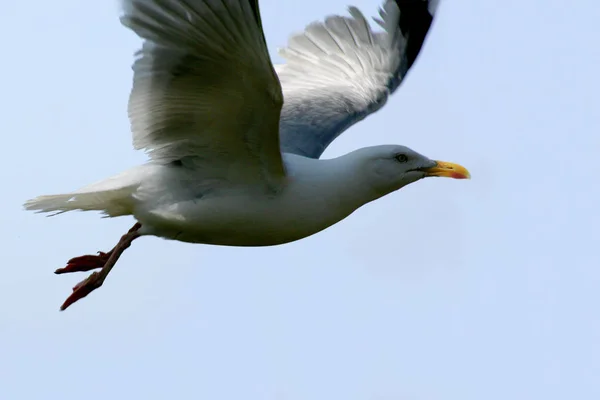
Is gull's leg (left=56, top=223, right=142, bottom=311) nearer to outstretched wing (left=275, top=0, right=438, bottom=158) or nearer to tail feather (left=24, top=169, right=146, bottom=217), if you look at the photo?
tail feather (left=24, top=169, right=146, bottom=217)

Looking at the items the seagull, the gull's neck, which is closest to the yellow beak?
the seagull

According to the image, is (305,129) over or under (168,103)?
under

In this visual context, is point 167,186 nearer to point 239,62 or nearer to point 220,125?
point 220,125

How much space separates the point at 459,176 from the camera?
931cm

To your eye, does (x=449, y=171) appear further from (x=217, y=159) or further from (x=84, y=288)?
(x=84, y=288)

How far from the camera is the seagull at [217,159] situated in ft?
25.9

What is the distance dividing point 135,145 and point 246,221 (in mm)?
971

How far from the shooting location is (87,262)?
9.83 m

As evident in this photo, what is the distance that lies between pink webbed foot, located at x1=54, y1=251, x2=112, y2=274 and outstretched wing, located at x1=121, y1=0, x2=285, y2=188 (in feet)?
4.35

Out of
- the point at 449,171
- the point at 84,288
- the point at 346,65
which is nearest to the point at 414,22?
the point at 346,65

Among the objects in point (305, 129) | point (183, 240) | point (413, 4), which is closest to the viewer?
point (183, 240)

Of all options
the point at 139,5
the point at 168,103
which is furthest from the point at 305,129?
the point at 139,5

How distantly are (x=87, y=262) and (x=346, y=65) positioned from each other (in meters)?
3.68

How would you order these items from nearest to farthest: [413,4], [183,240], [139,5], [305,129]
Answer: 1. [139,5]
2. [183,240]
3. [305,129]
4. [413,4]
